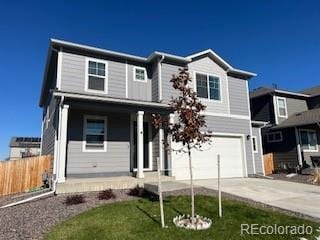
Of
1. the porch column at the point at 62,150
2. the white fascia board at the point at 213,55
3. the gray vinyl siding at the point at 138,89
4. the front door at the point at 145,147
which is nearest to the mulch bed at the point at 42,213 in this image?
the porch column at the point at 62,150

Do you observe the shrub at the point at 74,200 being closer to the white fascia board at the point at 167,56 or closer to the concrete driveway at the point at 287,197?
the concrete driveway at the point at 287,197

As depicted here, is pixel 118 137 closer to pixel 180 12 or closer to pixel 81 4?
pixel 81 4

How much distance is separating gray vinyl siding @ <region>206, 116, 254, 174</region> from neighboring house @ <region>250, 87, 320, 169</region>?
581 cm

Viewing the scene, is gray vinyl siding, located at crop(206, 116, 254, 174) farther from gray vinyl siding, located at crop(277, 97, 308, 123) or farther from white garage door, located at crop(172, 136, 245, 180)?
gray vinyl siding, located at crop(277, 97, 308, 123)

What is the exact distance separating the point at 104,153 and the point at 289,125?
14.2 meters

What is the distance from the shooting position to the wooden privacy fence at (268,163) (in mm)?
18078

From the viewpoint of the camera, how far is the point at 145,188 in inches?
353

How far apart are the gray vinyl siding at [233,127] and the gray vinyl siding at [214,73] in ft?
1.70

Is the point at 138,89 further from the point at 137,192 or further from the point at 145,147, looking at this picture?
the point at 137,192

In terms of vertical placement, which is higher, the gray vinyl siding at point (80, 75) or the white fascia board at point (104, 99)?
the gray vinyl siding at point (80, 75)

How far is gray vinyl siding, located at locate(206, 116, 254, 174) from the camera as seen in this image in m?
13.4

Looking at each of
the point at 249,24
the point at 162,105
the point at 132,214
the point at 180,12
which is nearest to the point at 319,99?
the point at 249,24

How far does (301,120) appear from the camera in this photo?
18594 mm

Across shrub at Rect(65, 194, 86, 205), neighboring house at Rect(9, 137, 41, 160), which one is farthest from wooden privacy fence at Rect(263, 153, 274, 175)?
neighboring house at Rect(9, 137, 41, 160)
